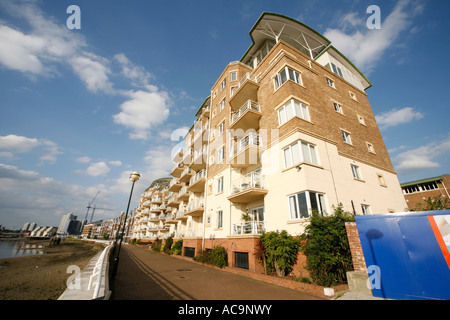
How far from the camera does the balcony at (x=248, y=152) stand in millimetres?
14546

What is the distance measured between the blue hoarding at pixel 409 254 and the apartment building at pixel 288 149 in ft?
11.3

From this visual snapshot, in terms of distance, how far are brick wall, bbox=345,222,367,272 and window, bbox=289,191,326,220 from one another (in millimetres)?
2936

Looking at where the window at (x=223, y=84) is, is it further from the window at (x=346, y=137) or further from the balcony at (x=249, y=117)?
the window at (x=346, y=137)

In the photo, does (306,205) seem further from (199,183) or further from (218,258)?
(199,183)

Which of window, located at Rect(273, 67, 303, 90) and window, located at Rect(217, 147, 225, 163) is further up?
window, located at Rect(273, 67, 303, 90)

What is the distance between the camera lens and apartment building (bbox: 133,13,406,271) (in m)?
11.5

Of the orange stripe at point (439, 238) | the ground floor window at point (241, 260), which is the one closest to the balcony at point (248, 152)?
the ground floor window at point (241, 260)

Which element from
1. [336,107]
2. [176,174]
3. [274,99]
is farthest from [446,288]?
[176,174]

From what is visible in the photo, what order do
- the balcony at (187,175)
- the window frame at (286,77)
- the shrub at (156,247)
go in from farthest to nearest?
1. the shrub at (156,247)
2. the balcony at (187,175)
3. the window frame at (286,77)

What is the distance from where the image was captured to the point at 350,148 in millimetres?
15031

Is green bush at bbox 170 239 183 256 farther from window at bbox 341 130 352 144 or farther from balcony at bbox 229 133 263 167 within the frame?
window at bbox 341 130 352 144

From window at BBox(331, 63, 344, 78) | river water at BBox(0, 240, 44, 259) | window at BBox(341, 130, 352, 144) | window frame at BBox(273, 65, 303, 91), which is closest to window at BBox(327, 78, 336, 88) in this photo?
window at BBox(331, 63, 344, 78)

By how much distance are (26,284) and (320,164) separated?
71.1ft

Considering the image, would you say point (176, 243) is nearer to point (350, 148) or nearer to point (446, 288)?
point (350, 148)
